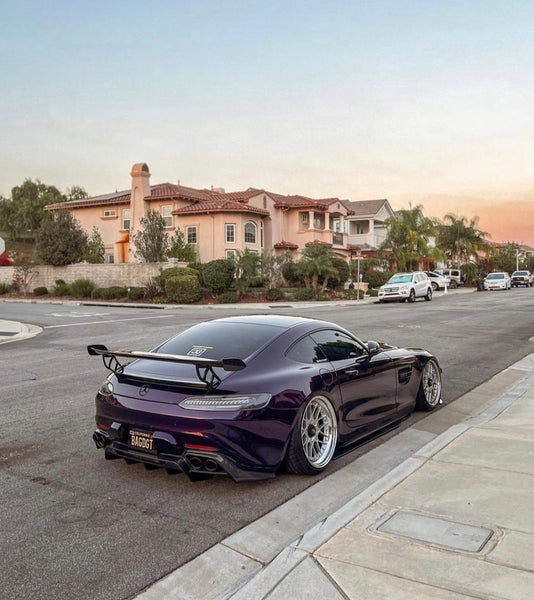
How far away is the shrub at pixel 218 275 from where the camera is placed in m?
36.4

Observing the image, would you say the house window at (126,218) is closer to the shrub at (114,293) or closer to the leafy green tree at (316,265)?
the shrub at (114,293)

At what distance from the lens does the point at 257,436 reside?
4.92 metres

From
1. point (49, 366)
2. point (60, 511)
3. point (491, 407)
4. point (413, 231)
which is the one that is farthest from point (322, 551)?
point (413, 231)

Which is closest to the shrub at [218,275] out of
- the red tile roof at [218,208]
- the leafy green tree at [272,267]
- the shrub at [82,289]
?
the leafy green tree at [272,267]

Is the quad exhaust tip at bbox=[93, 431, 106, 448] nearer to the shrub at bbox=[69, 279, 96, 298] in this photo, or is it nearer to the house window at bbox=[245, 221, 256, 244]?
the shrub at bbox=[69, 279, 96, 298]

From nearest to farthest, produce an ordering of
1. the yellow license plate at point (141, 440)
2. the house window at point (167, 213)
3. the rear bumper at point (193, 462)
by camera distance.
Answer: the rear bumper at point (193, 462)
the yellow license plate at point (141, 440)
the house window at point (167, 213)

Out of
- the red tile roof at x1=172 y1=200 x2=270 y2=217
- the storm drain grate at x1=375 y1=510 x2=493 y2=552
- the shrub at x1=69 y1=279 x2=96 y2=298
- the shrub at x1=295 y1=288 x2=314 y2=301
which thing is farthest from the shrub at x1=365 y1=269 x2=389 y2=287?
the storm drain grate at x1=375 y1=510 x2=493 y2=552

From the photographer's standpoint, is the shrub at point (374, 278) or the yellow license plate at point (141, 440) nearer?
the yellow license plate at point (141, 440)

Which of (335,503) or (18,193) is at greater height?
(18,193)

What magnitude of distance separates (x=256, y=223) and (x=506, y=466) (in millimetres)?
40723

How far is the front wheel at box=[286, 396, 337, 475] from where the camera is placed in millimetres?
5266

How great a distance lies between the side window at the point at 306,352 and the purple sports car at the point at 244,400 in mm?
12

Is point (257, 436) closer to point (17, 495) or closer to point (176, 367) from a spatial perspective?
point (176, 367)

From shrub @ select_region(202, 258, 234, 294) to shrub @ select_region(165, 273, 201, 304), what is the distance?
1137 mm
